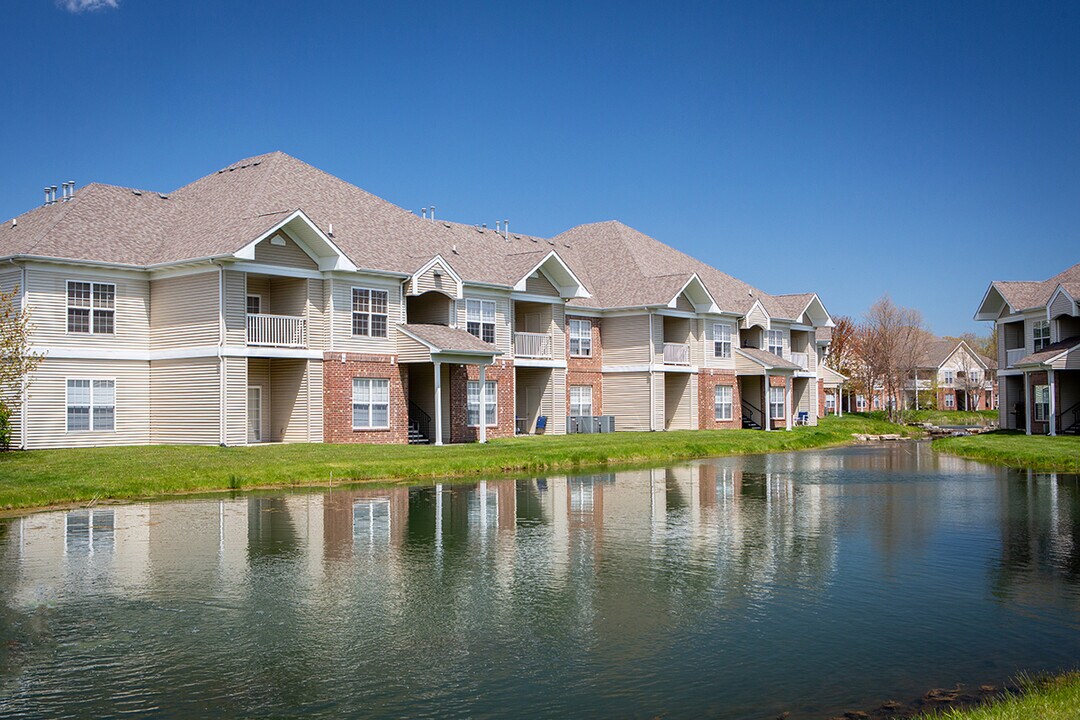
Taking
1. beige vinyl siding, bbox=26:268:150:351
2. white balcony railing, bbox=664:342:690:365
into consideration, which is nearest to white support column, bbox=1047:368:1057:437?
white balcony railing, bbox=664:342:690:365

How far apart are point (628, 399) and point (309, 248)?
21327 mm

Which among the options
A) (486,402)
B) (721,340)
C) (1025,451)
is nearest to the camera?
(1025,451)

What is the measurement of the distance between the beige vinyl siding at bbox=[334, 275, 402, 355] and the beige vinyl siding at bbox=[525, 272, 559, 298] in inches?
343

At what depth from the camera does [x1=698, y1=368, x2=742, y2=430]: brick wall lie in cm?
5550

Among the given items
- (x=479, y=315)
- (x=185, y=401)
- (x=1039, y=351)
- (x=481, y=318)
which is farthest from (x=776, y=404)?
(x=185, y=401)

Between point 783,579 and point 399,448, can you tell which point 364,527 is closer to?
point 783,579

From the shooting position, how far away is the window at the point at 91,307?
114 feet

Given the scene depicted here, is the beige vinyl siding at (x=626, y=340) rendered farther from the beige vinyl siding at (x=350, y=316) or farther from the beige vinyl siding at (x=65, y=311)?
the beige vinyl siding at (x=65, y=311)

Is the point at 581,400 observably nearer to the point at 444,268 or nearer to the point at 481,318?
the point at 481,318

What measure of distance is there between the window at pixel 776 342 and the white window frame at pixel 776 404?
8.32 feet

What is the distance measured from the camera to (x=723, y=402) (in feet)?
189

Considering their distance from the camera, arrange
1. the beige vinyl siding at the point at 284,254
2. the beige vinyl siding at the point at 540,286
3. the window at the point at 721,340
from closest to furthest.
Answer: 1. the beige vinyl siding at the point at 284,254
2. the beige vinyl siding at the point at 540,286
3. the window at the point at 721,340

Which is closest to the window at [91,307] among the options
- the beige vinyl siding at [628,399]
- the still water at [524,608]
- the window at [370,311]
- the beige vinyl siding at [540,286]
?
the window at [370,311]

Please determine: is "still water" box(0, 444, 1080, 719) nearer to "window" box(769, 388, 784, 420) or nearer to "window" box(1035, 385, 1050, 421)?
"window" box(1035, 385, 1050, 421)
